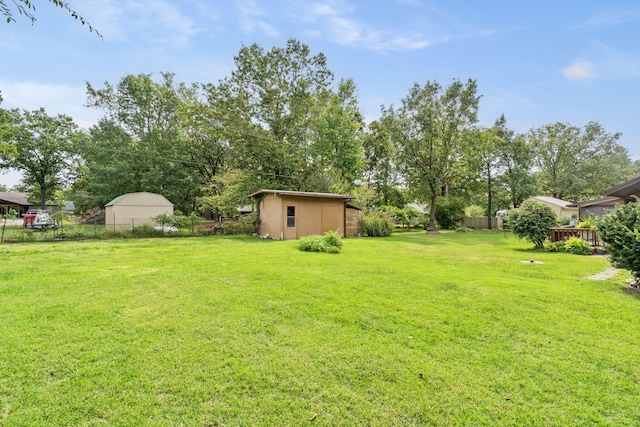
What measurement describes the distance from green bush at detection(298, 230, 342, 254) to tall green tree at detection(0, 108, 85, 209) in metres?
26.0

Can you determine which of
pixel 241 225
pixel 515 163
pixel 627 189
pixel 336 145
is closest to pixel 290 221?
pixel 241 225

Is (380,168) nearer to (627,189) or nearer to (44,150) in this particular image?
(627,189)

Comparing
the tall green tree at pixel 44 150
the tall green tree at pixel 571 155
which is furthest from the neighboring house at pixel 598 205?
the tall green tree at pixel 44 150

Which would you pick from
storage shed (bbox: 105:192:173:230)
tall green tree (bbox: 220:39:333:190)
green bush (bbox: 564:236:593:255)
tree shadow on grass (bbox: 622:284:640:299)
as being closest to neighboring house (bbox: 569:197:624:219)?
green bush (bbox: 564:236:593:255)

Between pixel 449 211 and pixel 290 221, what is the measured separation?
1689 centimetres

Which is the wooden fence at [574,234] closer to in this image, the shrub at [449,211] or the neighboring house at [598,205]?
the neighboring house at [598,205]

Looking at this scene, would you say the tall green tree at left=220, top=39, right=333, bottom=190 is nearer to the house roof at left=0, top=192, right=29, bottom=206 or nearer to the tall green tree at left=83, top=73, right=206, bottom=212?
the tall green tree at left=83, top=73, right=206, bottom=212

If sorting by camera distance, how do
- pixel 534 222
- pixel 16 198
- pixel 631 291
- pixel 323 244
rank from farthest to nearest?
pixel 16 198
pixel 534 222
pixel 323 244
pixel 631 291

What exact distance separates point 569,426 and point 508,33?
1154 cm

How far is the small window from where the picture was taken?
1380 centimetres

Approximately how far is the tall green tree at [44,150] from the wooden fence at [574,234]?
3330cm

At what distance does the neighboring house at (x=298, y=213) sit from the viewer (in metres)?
13.6

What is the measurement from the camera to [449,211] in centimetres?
2489

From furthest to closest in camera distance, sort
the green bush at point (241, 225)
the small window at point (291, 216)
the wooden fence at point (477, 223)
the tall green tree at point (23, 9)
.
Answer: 1. the wooden fence at point (477, 223)
2. the green bush at point (241, 225)
3. the small window at point (291, 216)
4. the tall green tree at point (23, 9)
